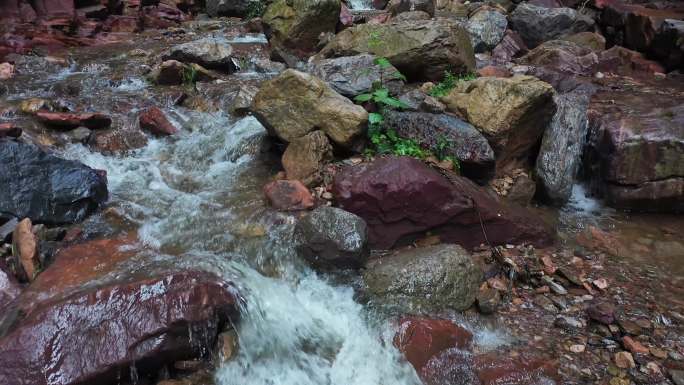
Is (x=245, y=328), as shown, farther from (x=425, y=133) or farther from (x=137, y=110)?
(x=137, y=110)

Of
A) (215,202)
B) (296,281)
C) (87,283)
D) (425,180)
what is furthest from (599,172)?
(87,283)

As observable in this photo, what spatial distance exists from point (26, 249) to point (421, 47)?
4.95 meters

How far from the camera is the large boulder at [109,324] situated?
Result: 2.59 meters

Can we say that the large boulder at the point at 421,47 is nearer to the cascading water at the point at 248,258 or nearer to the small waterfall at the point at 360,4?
the cascading water at the point at 248,258

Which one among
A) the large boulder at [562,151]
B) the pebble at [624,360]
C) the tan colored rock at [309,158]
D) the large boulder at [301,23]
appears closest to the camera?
the pebble at [624,360]

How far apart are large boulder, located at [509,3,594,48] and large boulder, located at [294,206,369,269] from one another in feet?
25.1

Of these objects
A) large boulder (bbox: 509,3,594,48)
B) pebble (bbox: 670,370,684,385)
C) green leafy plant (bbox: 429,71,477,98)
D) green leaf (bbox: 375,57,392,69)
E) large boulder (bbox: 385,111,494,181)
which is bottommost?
pebble (bbox: 670,370,684,385)

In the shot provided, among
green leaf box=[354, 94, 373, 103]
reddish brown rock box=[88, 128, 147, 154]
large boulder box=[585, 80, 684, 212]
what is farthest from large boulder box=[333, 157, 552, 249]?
reddish brown rock box=[88, 128, 147, 154]

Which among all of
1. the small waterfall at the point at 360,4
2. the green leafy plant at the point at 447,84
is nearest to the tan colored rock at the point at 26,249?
the green leafy plant at the point at 447,84

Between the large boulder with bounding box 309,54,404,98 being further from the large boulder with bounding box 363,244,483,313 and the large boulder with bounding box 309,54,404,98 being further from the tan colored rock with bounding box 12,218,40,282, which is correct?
the tan colored rock with bounding box 12,218,40,282

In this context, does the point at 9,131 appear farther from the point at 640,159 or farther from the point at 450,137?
the point at 640,159

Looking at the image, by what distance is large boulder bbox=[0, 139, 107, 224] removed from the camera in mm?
3903

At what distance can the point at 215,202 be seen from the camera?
4430 mm

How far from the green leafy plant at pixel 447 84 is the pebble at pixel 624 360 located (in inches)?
133
